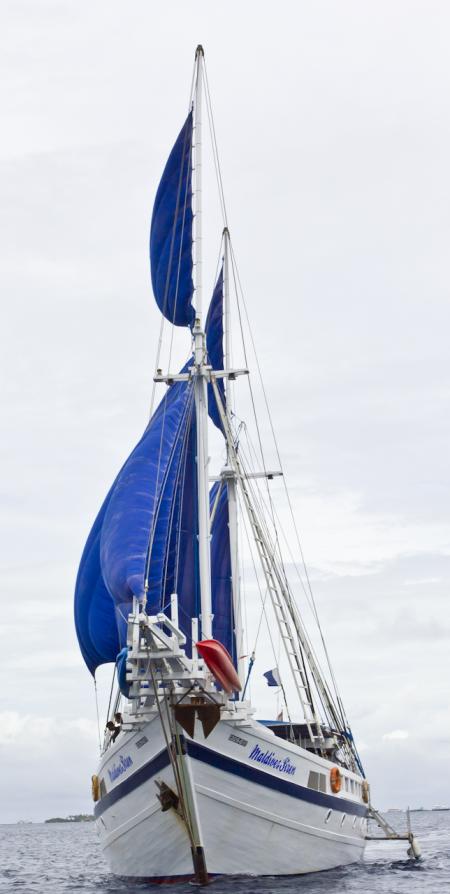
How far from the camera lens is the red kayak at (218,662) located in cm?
2764

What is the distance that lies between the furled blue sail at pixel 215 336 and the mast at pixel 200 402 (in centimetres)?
1176

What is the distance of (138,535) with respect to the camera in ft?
103

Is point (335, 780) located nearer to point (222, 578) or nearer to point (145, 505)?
point (145, 505)

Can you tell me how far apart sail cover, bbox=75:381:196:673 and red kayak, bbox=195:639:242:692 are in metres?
2.49

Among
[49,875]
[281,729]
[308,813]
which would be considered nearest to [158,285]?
[281,729]

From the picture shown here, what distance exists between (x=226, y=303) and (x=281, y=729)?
20145 mm

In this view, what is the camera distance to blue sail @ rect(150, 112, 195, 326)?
42000 millimetres

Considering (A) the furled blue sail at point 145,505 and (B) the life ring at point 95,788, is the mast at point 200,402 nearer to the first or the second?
(A) the furled blue sail at point 145,505

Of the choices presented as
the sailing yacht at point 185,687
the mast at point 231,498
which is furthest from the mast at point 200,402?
the mast at point 231,498

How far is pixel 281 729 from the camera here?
3919 cm

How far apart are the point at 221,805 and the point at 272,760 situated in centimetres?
195

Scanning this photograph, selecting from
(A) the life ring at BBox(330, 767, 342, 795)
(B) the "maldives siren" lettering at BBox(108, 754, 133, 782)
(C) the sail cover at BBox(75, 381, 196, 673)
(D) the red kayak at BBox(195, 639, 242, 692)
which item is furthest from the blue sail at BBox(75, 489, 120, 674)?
(D) the red kayak at BBox(195, 639, 242, 692)

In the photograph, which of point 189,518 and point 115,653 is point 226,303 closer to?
point 189,518

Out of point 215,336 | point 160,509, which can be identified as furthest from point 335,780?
point 215,336
